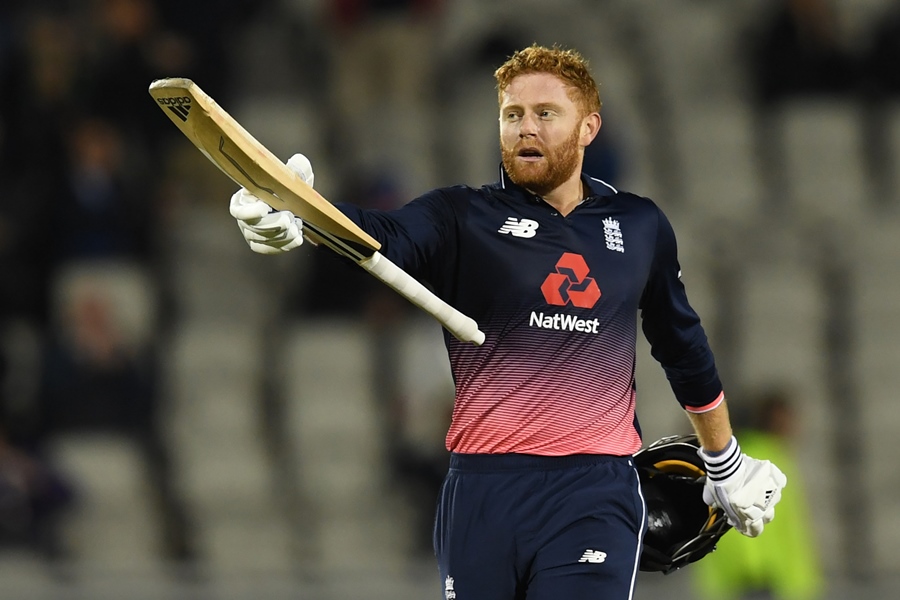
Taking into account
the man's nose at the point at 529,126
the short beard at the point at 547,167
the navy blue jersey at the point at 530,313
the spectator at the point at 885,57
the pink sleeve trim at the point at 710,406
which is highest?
the spectator at the point at 885,57

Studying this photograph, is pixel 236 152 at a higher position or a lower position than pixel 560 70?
lower

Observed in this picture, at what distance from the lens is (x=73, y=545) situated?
1126 cm

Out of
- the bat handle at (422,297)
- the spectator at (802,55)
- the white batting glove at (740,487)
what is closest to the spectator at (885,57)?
the spectator at (802,55)

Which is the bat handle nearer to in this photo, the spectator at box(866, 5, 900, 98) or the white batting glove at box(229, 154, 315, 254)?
the white batting glove at box(229, 154, 315, 254)

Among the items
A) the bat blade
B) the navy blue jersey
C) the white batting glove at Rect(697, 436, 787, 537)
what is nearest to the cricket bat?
the bat blade

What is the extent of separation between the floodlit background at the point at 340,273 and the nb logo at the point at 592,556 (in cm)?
586

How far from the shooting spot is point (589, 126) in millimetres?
5156

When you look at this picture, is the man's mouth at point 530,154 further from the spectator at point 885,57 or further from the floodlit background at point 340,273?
the spectator at point 885,57

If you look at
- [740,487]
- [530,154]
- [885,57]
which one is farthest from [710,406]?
[885,57]

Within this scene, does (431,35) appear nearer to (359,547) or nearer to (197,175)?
(197,175)

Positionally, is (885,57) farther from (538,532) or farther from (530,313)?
(538,532)

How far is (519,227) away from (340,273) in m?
7.19

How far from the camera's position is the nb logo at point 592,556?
15.7 ft

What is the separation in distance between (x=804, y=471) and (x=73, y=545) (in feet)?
17.0
